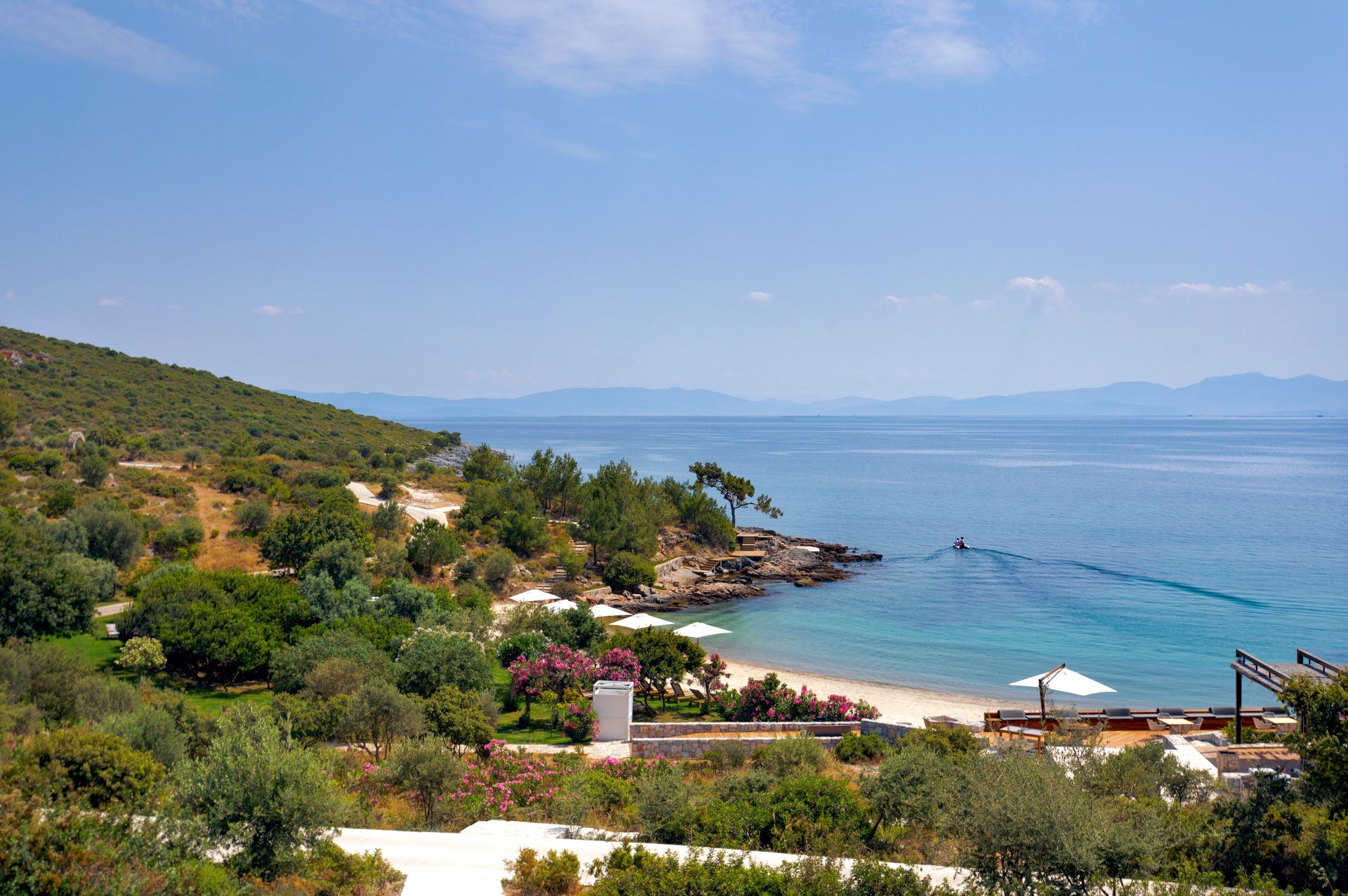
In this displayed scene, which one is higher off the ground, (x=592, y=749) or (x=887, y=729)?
(x=887, y=729)

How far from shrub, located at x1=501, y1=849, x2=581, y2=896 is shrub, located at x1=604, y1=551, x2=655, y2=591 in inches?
1143

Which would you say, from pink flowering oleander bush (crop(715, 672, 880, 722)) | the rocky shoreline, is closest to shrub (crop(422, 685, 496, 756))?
pink flowering oleander bush (crop(715, 672, 880, 722))

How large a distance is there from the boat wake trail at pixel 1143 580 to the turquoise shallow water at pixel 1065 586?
0.19 meters

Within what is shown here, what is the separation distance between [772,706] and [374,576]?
17.5 m

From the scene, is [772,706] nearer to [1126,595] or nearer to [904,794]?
[904,794]

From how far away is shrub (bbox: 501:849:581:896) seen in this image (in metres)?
8.87

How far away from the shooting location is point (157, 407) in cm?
6309

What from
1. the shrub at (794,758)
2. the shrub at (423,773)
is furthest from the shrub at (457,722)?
the shrub at (794,758)

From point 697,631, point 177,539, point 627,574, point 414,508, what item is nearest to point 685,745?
point 697,631

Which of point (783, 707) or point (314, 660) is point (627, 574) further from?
point (314, 660)

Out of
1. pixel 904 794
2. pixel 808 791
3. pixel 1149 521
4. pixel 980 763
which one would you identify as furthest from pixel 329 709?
pixel 1149 521

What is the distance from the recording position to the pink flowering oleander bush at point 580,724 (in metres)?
17.7

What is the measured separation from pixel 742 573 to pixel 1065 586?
691 inches

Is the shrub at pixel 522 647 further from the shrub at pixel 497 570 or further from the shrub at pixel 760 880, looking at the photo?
the shrub at pixel 760 880
